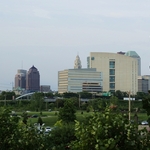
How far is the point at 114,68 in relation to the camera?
16012 cm

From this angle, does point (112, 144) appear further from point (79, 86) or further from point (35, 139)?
point (79, 86)

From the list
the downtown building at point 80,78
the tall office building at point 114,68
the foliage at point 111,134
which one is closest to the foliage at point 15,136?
the foliage at point 111,134

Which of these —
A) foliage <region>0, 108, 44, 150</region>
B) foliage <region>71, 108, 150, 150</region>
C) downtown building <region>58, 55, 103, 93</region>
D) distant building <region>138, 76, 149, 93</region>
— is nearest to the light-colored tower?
downtown building <region>58, 55, 103, 93</region>

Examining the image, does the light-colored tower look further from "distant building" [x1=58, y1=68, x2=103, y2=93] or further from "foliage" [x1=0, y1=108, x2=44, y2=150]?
"foliage" [x1=0, y1=108, x2=44, y2=150]

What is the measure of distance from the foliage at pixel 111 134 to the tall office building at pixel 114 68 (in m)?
150

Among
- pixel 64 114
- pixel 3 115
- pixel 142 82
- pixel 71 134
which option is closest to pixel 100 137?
pixel 3 115

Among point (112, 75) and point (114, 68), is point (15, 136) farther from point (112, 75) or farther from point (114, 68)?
point (112, 75)

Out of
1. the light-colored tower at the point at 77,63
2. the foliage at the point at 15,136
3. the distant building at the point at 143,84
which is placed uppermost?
the light-colored tower at the point at 77,63

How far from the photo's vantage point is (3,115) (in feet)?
32.3

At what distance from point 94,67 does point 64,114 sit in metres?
129

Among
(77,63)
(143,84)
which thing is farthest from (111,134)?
(77,63)

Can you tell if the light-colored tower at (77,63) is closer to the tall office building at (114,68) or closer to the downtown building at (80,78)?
the tall office building at (114,68)

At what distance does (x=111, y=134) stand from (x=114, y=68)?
15317 cm

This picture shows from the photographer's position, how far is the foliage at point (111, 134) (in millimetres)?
7750
